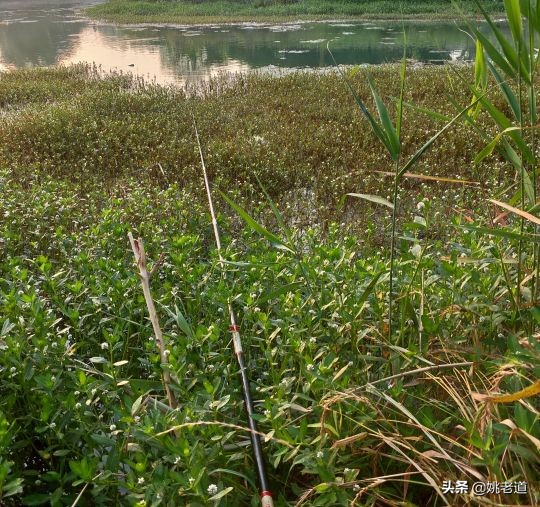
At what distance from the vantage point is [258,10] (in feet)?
108

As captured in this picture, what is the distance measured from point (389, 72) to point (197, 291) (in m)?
10.5

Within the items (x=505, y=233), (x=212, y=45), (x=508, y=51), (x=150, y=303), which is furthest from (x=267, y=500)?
(x=212, y=45)

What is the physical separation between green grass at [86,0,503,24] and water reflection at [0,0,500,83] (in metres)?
2.52

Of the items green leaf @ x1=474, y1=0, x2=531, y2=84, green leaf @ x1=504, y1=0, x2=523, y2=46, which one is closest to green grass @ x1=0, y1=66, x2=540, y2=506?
green leaf @ x1=474, y1=0, x2=531, y2=84

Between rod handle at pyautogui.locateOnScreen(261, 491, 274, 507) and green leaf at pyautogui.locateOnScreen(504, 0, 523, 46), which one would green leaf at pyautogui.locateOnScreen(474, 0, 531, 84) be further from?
rod handle at pyautogui.locateOnScreen(261, 491, 274, 507)

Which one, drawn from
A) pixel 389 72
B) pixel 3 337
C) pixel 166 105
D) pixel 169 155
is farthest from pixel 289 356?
pixel 389 72

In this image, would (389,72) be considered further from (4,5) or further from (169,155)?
(4,5)

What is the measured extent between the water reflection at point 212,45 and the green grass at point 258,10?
252 cm

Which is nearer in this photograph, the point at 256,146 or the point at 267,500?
the point at 267,500

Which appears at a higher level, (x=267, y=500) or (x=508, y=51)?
(x=508, y=51)

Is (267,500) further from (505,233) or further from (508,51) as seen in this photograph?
(508,51)

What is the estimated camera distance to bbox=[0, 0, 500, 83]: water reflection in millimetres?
16672

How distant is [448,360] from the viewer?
2039 millimetres

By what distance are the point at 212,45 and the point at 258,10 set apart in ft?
A: 44.8
